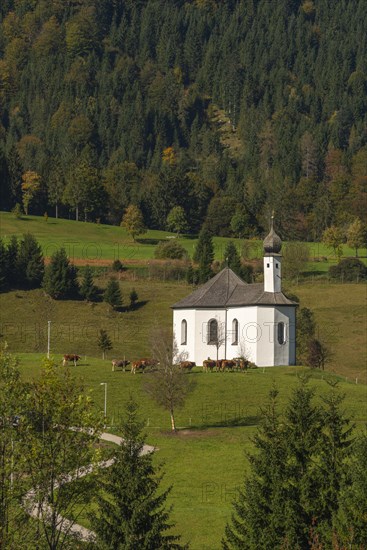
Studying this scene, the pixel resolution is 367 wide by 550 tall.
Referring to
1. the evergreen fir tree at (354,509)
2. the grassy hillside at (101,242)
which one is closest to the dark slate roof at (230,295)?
the grassy hillside at (101,242)

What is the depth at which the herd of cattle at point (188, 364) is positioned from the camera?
76.3m

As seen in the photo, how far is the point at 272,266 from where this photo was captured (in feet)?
284

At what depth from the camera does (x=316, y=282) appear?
4724 inches

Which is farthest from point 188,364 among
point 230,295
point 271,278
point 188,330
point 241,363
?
point 230,295

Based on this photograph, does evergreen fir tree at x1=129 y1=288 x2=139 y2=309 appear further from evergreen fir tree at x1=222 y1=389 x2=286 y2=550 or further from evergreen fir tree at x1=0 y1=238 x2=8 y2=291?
evergreen fir tree at x1=222 y1=389 x2=286 y2=550

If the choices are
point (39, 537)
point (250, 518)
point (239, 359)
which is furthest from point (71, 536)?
point (239, 359)

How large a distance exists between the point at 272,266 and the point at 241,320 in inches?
166

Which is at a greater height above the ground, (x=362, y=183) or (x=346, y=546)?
(x=362, y=183)

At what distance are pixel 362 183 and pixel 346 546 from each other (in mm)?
163095

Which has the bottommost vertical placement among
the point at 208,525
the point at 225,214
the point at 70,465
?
the point at 208,525

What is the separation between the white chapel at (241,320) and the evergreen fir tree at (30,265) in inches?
985

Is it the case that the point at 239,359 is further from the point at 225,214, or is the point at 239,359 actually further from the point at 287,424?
the point at 225,214

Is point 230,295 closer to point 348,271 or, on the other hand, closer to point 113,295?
point 113,295

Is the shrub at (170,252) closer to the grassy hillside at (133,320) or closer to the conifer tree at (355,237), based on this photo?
the grassy hillside at (133,320)
